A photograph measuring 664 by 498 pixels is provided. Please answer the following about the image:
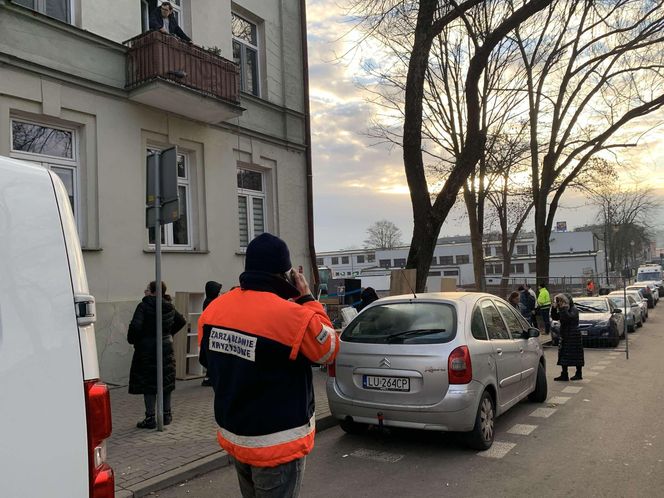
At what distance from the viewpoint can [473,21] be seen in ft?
49.5

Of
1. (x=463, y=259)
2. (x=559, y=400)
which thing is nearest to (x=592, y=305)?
(x=559, y=400)

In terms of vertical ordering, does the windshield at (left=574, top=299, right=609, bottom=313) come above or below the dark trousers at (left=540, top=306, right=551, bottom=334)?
above

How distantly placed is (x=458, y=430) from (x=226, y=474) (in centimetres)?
231

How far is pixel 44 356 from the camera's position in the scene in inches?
72.4

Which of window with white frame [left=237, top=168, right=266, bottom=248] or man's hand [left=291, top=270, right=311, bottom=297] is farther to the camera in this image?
window with white frame [left=237, top=168, right=266, bottom=248]

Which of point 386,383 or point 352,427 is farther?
point 352,427

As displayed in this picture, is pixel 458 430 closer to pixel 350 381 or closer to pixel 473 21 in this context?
pixel 350 381

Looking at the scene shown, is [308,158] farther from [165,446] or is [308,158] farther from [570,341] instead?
[165,446]

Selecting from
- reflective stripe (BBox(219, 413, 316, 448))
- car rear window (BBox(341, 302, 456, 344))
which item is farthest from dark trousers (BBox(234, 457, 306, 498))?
car rear window (BBox(341, 302, 456, 344))

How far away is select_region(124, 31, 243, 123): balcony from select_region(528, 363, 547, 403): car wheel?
750 cm

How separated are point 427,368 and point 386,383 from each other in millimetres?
470

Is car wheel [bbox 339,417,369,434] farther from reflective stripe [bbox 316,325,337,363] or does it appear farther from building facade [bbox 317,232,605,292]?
building facade [bbox 317,232,605,292]

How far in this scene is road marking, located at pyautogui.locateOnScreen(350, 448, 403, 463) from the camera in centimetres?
550

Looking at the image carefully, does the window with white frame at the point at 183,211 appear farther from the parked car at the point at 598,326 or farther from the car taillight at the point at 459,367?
the parked car at the point at 598,326
